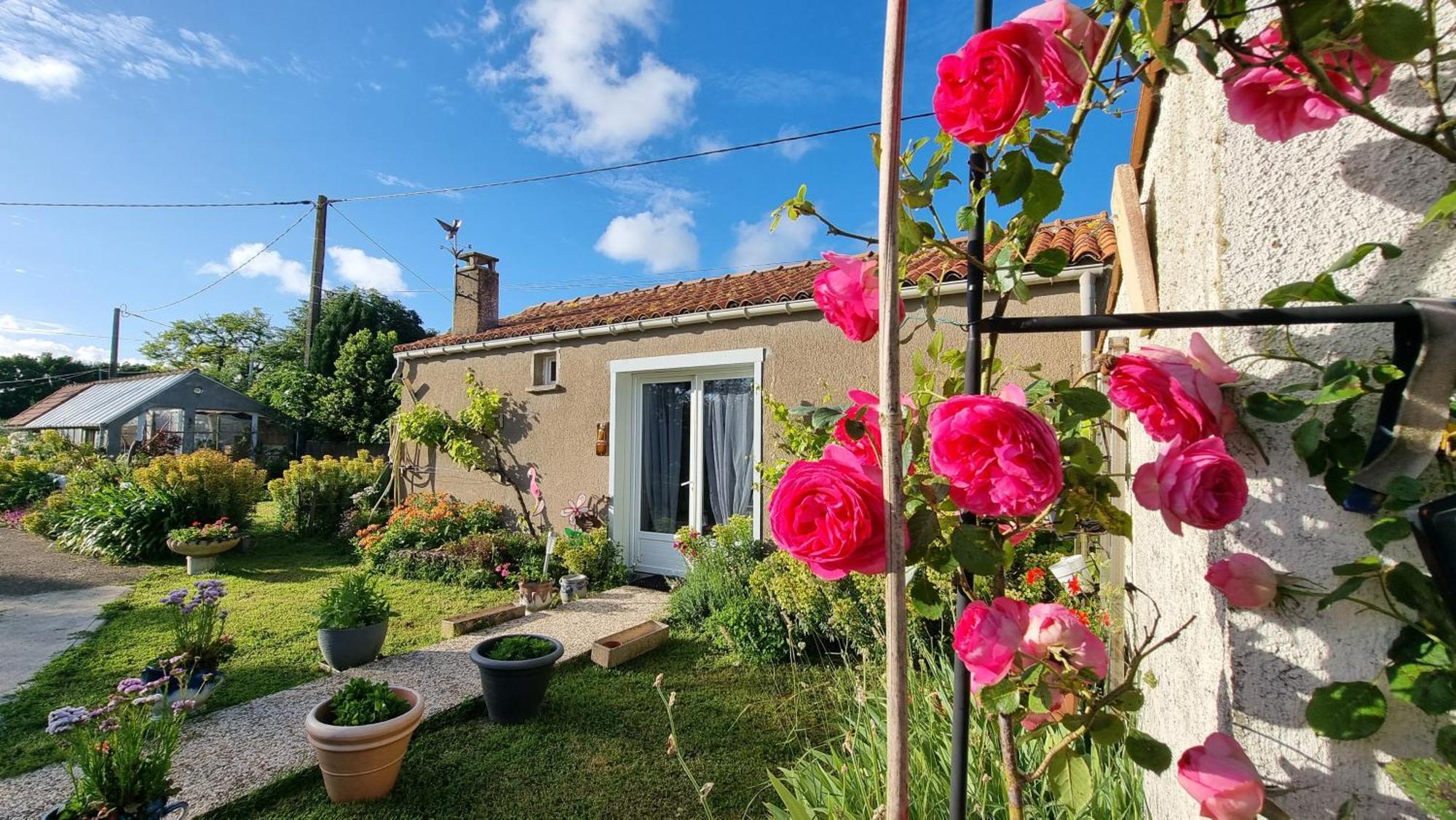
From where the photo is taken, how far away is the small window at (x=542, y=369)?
29.4 feet

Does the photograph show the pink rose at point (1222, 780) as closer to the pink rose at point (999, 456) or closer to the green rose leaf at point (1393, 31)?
the pink rose at point (999, 456)

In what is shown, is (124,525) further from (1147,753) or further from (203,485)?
(1147,753)

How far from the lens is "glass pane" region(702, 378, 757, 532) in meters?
7.27

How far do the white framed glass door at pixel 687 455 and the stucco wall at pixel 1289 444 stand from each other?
5871 mm

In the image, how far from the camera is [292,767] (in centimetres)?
349

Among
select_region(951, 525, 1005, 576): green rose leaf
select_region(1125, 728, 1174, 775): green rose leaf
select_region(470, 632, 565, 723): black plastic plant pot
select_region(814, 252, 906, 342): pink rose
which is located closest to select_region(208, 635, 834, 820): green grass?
select_region(470, 632, 565, 723): black plastic plant pot

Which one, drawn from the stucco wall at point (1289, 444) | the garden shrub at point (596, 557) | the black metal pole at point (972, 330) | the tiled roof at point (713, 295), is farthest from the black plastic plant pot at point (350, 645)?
the stucco wall at point (1289, 444)

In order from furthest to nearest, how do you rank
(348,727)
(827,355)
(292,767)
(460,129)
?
(460,129)
(827,355)
(292,767)
(348,727)

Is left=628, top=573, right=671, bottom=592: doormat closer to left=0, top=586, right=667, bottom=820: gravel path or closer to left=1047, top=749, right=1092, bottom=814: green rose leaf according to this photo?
left=0, top=586, right=667, bottom=820: gravel path

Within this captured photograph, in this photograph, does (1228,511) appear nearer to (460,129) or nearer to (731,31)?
(731,31)

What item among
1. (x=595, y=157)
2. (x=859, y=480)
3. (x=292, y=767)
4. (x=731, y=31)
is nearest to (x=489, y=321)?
(x=595, y=157)

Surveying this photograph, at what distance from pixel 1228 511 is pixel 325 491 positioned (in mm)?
12854

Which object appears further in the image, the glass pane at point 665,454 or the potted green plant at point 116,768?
the glass pane at point 665,454

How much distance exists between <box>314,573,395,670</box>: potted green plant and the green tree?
131 ft
